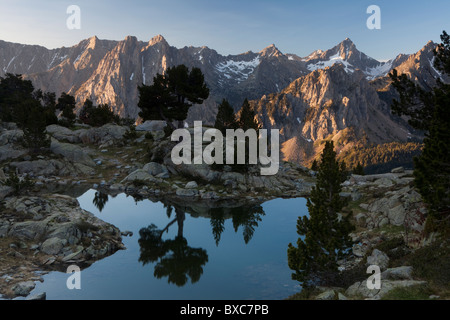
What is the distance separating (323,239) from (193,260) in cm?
1155

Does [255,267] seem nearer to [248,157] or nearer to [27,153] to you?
[248,157]

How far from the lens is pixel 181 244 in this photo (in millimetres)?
27531

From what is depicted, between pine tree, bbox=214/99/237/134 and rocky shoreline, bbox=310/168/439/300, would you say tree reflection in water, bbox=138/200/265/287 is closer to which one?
rocky shoreline, bbox=310/168/439/300

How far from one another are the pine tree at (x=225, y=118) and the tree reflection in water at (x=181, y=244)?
1024 inches

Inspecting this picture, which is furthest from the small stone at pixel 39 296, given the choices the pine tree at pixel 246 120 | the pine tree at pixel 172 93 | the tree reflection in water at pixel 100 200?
the pine tree at pixel 246 120

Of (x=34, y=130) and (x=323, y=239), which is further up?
(x=34, y=130)

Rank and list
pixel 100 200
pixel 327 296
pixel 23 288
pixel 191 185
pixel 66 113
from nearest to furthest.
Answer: pixel 327 296, pixel 23 288, pixel 100 200, pixel 191 185, pixel 66 113

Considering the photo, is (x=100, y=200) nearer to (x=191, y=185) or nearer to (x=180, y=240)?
(x=191, y=185)

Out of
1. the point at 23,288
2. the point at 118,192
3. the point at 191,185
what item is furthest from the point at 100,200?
the point at 23,288

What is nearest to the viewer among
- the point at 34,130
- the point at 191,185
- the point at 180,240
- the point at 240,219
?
the point at 180,240

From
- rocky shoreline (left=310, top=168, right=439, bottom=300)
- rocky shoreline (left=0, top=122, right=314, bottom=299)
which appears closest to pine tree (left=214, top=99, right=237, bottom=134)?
rocky shoreline (left=0, top=122, right=314, bottom=299)

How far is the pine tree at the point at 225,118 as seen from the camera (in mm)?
60875

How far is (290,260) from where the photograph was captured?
16250 millimetres
